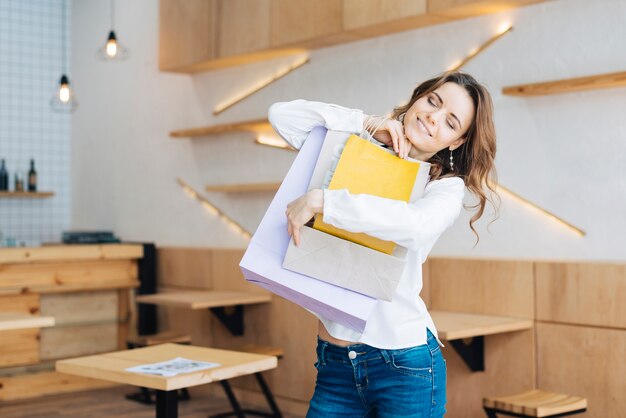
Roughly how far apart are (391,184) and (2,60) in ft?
18.7

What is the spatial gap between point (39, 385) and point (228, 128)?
1.95 m

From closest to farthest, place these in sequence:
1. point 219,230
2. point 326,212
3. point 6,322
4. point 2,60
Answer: point 326,212 → point 6,322 → point 219,230 → point 2,60

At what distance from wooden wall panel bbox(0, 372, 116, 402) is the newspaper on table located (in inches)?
102

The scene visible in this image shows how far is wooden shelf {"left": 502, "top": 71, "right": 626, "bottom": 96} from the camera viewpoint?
10.8 ft

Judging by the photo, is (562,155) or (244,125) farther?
(244,125)

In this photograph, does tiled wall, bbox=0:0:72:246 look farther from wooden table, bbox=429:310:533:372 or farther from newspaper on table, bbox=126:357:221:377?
newspaper on table, bbox=126:357:221:377

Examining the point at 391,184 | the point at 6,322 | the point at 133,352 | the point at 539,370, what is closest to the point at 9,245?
the point at 6,322

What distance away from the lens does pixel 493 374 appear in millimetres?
3742

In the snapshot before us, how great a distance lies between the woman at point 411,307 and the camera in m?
1.51

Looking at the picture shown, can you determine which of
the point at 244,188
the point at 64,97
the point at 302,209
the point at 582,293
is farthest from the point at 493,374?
the point at 64,97

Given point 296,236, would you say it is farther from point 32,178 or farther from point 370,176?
point 32,178

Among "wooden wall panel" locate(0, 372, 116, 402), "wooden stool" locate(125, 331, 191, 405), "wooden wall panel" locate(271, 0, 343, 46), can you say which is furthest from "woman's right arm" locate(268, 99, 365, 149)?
"wooden wall panel" locate(0, 372, 116, 402)

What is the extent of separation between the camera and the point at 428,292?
13.2ft

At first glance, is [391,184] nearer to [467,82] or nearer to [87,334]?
[467,82]
